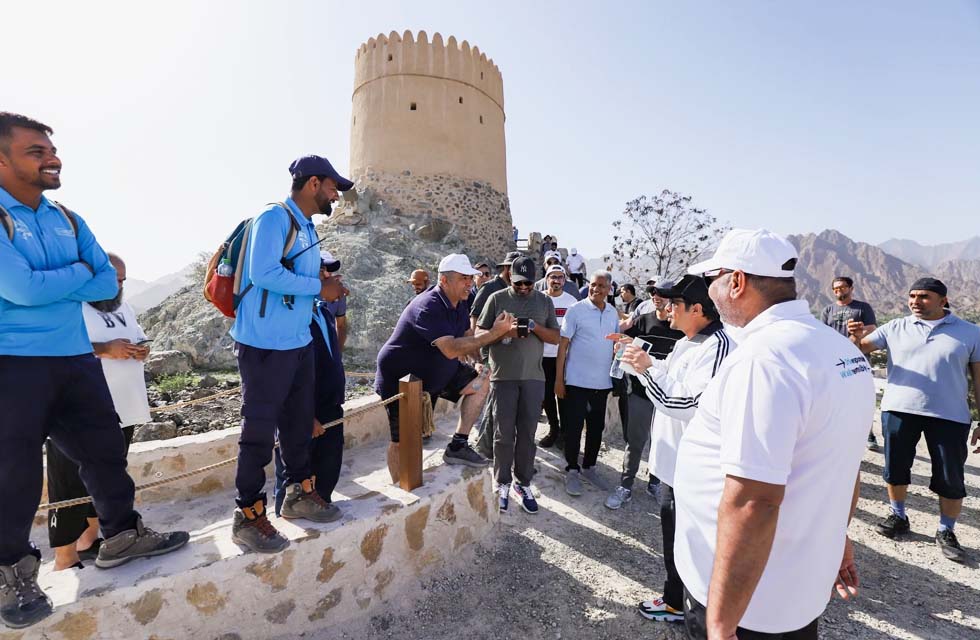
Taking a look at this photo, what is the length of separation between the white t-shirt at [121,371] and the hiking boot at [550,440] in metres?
3.58

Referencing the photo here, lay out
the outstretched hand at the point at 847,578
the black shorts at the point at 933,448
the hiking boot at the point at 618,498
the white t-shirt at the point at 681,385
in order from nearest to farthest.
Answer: the outstretched hand at the point at 847,578 < the white t-shirt at the point at 681,385 < the black shorts at the point at 933,448 < the hiking boot at the point at 618,498

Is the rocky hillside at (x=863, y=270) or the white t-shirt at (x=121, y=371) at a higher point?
the rocky hillside at (x=863, y=270)

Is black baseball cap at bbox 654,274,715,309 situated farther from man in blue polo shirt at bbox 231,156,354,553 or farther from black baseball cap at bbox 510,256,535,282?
man in blue polo shirt at bbox 231,156,354,553

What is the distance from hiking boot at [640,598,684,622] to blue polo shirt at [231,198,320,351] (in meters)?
2.35

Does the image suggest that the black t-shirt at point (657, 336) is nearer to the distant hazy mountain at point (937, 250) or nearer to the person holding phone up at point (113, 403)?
the person holding phone up at point (113, 403)

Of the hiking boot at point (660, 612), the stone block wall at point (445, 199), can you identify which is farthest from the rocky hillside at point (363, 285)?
the hiking boot at point (660, 612)

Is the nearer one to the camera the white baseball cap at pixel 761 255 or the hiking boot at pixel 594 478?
the white baseball cap at pixel 761 255

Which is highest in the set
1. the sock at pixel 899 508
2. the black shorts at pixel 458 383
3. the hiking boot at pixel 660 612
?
the black shorts at pixel 458 383

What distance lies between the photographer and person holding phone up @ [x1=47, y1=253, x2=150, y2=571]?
2.26 metres

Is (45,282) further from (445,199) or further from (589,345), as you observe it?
(445,199)

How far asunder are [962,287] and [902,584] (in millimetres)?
89338

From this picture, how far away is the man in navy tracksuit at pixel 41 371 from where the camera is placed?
178cm

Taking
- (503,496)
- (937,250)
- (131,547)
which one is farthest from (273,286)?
(937,250)

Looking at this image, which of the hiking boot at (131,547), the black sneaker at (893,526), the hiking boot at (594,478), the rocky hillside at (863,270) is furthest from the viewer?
the rocky hillside at (863,270)
